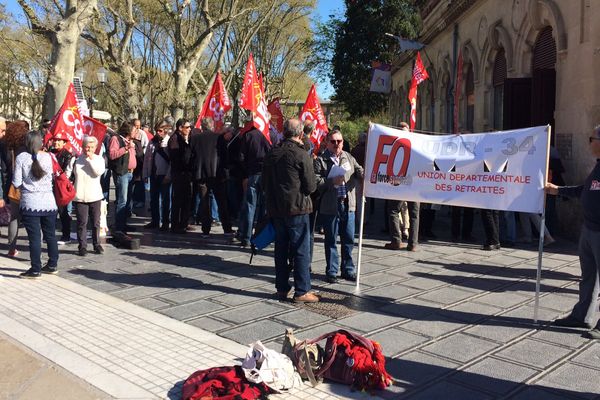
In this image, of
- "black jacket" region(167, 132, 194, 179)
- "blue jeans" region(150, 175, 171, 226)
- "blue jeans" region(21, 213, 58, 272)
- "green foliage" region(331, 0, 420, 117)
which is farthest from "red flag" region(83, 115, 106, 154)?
"green foliage" region(331, 0, 420, 117)

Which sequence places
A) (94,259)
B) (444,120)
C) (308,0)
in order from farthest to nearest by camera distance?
(308,0)
(444,120)
(94,259)

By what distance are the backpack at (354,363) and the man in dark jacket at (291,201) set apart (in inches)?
74.3

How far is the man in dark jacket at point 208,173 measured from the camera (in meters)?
10.5

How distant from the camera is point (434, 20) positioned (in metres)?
23.8

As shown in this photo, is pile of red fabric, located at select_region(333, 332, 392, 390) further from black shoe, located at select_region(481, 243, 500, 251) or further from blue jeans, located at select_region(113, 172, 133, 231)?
blue jeans, located at select_region(113, 172, 133, 231)

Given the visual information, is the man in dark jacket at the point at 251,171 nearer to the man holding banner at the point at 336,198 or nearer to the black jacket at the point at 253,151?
the black jacket at the point at 253,151

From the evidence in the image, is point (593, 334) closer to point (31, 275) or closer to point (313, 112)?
point (31, 275)

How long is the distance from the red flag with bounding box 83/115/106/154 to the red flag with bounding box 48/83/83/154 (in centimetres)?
11

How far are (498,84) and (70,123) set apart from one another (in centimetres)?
1159

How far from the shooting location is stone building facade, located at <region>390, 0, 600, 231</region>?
10656 mm

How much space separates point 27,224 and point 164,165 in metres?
3.96

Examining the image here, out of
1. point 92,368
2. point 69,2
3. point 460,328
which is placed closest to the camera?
point 92,368

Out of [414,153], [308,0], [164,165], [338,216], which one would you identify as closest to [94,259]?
[164,165]

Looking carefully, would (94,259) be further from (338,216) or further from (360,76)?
(360,76)
